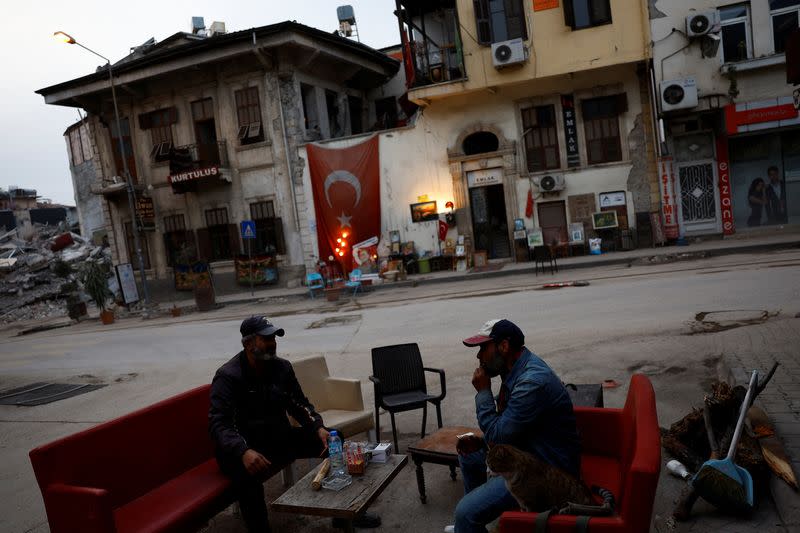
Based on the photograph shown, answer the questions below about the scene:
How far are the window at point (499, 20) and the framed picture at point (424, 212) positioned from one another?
5.91 metres

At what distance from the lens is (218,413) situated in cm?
420

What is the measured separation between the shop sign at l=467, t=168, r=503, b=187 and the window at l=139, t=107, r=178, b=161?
1270 centimetres

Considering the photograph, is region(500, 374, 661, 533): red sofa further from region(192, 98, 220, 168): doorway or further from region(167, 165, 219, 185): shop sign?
region(192, 98, 220, 168): doorway

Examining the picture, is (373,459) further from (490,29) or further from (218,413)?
(490,29)

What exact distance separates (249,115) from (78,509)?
20.7m

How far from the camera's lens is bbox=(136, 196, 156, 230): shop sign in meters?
23.0

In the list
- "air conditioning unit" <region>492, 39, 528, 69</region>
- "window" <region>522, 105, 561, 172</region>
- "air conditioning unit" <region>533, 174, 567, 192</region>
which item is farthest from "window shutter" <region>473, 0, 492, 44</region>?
"air conditioning unit" <region>533, 174, 567, 192</region>

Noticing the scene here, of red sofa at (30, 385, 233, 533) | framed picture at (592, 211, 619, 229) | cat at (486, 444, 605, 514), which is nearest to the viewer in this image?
cat at (486, 444, 605, 514)

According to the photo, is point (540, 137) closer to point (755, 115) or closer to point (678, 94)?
point (678, 94)

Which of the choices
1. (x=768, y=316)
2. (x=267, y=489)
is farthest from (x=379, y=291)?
(x=267, y=489)

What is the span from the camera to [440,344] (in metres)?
9.48

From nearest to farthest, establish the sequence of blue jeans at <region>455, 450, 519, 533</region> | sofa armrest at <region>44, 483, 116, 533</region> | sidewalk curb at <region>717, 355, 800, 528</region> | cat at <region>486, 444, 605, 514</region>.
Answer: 1. cat at <region>486, 444, 605, 514</region>
2. blue jeans at <region>455, 450, 519, 533</region>
3. sidewalk curb at <region>717, 355, 800, 528</region>
4. sofa armrest at <region>44, 483, 116, 533</region>

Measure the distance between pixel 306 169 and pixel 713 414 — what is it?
1918 centimetres

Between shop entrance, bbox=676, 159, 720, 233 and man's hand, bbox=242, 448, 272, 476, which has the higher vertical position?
shop entrance, bbox=676, 159, 720, 233
